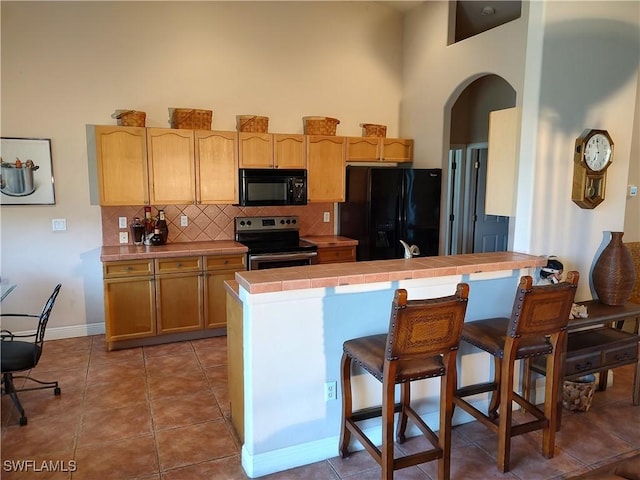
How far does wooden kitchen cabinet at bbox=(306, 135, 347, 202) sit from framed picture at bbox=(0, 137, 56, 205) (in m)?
2.52

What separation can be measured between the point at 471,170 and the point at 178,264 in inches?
141

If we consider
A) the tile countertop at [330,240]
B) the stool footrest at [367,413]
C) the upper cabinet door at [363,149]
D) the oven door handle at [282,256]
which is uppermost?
the upper cabinet door at [363,149]

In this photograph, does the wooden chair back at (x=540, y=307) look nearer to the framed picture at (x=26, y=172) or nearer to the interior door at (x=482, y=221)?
the interior door at (x=482, y=221)

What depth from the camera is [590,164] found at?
316 centimetres

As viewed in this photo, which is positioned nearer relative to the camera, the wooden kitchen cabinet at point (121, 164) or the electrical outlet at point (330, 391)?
the electrical outlet at point (330, 391)

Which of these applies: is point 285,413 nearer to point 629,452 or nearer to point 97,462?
point 97,462

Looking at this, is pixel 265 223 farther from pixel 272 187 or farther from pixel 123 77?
pixel 123 77

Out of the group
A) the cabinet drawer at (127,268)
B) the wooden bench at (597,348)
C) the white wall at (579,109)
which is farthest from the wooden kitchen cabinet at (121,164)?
the wooden bench at (597,348)

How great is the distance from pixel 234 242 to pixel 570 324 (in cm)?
325

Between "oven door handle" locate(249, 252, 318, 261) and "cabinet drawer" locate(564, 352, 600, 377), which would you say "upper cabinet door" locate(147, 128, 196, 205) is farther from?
"cabinet drawer" locate(564, 352, 600, 377)

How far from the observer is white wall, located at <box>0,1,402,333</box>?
4102mm

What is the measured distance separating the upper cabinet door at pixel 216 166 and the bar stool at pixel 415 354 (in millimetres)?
2679

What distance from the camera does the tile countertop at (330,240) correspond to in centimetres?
484

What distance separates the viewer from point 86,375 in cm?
361
